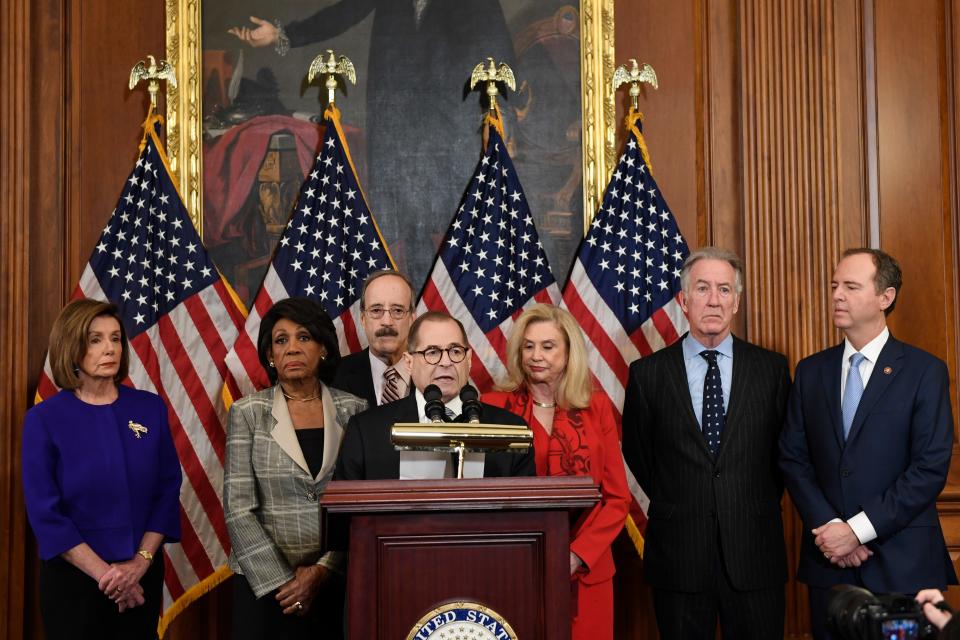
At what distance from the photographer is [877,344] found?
3.87 meters

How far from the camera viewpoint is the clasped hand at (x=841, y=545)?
364cm

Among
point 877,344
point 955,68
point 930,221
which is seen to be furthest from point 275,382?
point 955,68

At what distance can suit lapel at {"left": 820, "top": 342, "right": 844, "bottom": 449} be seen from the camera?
149 inches

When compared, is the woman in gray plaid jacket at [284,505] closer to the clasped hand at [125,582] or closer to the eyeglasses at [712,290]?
the clasped hand at [125,582]

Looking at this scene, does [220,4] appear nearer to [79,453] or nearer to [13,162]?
[13,162]

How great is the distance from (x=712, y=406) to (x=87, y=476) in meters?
2.25

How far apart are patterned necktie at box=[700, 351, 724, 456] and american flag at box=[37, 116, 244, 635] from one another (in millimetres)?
2165

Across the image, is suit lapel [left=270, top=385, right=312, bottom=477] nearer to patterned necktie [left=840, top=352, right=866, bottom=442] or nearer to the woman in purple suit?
the woman in purple suit

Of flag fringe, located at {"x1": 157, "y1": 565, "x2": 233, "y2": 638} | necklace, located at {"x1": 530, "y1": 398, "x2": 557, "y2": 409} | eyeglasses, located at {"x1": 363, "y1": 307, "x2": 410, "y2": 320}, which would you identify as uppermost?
eyeglasses, located at {"x1": 363, "y1": 307, "x2": 410, "y2": 320}

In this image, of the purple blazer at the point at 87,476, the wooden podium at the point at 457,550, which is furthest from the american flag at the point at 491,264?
the wooden podium at the point at 457,550

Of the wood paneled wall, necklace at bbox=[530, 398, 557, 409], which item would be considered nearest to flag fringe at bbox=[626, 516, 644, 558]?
the wood paneled wall

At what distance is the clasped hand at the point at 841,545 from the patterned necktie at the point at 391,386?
5.30 feet

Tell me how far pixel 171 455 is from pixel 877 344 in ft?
8.67

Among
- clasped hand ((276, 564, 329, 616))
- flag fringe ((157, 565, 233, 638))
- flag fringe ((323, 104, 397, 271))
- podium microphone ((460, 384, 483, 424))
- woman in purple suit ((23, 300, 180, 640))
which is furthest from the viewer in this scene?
flag fringe ((323, 104, 397, 271))
